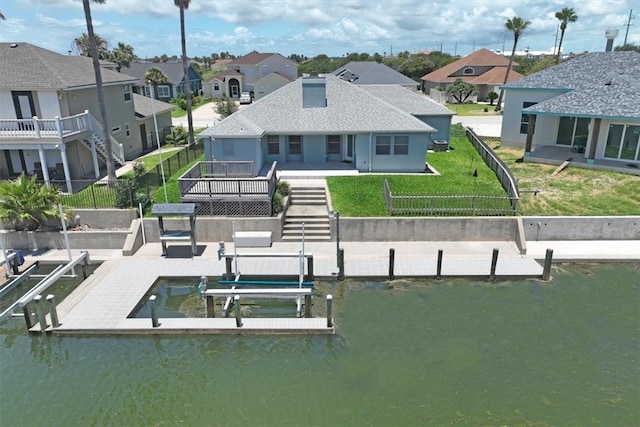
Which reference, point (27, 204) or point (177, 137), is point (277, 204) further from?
point (177, 137)

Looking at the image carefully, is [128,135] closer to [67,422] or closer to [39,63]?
[39,63]

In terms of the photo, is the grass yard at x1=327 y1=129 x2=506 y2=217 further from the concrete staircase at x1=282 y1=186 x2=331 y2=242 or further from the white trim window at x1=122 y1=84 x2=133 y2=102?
the white trim window at x1=122 y1=84 x2=133 y2=102

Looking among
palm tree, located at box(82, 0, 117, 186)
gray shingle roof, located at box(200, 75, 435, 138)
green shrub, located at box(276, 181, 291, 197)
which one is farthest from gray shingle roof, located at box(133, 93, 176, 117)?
green shrub, located at box(276, 181, 291, 197)

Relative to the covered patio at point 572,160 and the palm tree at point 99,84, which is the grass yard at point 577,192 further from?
the palm tree at point 99,84

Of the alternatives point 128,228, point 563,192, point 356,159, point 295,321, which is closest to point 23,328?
point 128,228

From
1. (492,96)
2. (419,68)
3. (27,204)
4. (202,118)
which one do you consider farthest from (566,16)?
(27,204)

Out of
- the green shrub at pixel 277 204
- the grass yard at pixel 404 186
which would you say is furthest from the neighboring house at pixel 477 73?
the green shrub at pixel 277 204
